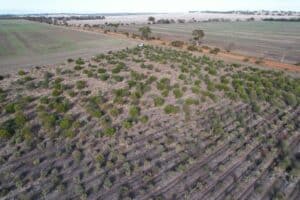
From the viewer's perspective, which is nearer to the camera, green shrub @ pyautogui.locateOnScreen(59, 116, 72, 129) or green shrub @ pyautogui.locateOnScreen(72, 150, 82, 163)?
green shrub @ pyautogui.locateOnScreen(72, 150, 82, 163)

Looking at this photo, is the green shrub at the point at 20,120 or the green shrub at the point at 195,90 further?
the green shrub at the point at 195,90

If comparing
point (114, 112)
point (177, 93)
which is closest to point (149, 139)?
point (114, 112)

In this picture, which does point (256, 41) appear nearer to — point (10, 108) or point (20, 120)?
point (10, 108)

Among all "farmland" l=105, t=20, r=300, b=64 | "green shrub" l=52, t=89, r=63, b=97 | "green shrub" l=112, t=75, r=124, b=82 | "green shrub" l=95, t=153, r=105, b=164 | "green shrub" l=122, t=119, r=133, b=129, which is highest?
"green shrub" l=95, t=153, r=105, b=164

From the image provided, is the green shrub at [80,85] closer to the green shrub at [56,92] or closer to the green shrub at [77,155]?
the green shrub at [56,92]

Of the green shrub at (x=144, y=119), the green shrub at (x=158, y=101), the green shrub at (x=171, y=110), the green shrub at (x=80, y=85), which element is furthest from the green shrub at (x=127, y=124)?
the green shrub at (x=80, y=85)

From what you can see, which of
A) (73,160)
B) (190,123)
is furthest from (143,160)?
(190,123)

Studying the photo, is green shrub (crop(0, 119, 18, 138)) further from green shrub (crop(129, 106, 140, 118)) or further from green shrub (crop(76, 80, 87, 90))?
green shrub (crop(76, 80, 87, 90))

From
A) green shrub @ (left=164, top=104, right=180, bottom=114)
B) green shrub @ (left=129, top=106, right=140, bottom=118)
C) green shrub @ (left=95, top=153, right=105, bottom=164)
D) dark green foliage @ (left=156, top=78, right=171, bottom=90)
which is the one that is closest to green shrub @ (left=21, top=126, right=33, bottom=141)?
green shrub @ (left=95, top=153, right=105, bottom=164)
